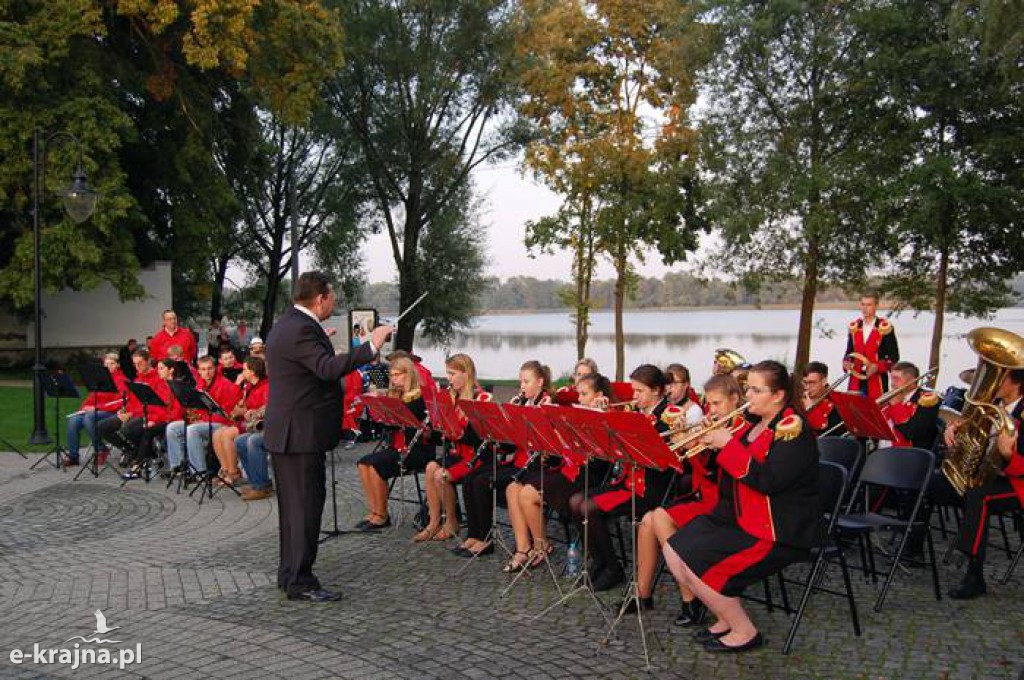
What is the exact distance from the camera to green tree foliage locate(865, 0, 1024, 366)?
1695 cm

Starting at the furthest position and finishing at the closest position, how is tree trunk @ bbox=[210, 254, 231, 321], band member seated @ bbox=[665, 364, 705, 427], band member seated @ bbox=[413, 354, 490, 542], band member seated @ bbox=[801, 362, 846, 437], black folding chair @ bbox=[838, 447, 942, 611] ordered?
tree trunk @ bbox=[210, 254, 231, 321] → band member seated @ bbox=[801, 362, 846, 437] → band member seated @ bbox=[413, 354, 490, 542] → band member seated @ bbox=[665, 364, 705, 427] → black folding chair @ bbox=[838, 447, 942, 611]

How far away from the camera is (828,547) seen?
16.9 ft

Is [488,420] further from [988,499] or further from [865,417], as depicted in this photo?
[988,499]

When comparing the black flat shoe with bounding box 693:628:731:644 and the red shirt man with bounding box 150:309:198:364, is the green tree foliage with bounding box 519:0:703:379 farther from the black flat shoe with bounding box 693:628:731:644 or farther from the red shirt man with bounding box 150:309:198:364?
the black flat shoe with bounding box 693:628:731:644

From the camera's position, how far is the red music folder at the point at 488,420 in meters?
6.13

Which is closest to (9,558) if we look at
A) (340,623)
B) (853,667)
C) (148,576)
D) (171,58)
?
(148,576)

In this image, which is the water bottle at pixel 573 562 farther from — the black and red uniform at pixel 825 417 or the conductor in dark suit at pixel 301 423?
the black and red uniform at pixel 825 417

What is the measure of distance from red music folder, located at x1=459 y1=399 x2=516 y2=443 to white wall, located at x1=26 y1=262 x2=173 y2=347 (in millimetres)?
22198

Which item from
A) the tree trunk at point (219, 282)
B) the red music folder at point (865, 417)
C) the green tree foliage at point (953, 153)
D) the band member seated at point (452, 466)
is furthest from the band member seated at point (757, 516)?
the tree trunk at point (219, 282)

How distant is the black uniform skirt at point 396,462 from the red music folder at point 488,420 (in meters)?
1.49

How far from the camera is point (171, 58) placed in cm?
2341

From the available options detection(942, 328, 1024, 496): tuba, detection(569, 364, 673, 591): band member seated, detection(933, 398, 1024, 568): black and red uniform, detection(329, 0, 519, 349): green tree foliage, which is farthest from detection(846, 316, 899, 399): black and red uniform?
detection(329, 0, 519, 349): green tree foliage

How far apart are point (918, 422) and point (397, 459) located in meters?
4.32

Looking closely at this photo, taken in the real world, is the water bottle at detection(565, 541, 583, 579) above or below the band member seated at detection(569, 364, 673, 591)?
below
